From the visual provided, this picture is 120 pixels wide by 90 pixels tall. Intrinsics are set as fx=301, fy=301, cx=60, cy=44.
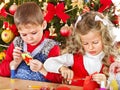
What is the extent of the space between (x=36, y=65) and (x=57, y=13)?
572 millimetres

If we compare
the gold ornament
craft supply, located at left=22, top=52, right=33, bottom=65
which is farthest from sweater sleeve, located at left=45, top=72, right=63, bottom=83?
the gold ornament

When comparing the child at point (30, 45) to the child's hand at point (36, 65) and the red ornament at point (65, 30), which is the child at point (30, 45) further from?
the red ornament at point (65, 30)

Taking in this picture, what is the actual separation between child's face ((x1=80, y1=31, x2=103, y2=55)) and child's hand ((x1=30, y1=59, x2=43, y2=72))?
0.27m

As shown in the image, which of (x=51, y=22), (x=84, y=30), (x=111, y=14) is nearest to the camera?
(x=84, y=30)

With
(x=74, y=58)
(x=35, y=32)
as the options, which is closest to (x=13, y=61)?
(x=35, y=32)

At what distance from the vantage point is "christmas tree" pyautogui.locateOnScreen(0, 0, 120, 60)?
212 centimetres

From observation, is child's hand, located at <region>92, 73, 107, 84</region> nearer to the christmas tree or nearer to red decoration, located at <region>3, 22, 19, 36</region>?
the christmas tree

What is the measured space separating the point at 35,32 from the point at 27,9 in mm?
143

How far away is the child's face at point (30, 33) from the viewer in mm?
1688

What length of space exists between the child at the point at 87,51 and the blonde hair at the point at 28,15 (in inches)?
8.8

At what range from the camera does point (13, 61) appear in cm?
180

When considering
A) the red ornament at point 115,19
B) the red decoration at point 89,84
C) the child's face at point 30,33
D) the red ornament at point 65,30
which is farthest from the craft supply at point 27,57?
the red ornament at point 115,19

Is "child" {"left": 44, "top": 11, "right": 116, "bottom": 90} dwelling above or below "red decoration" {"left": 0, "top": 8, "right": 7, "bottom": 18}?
below

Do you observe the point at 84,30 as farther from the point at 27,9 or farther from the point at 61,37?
the point at 61,37
